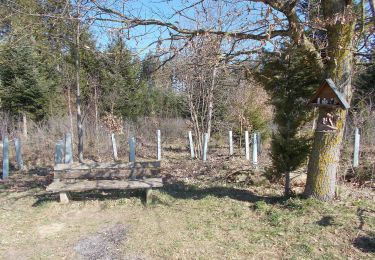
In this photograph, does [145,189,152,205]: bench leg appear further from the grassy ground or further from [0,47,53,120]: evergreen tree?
[0,47,53,120]: evergreen tree

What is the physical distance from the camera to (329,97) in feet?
16.8

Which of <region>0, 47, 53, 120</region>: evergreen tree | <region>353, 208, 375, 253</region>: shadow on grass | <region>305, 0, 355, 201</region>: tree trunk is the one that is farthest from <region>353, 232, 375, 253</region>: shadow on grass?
<region>0, 47, 53, 120</region>: evergreen tree

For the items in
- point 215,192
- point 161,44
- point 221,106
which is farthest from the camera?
point 221,106

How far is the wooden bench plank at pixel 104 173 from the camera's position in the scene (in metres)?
6.67

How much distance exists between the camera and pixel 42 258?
4.29m

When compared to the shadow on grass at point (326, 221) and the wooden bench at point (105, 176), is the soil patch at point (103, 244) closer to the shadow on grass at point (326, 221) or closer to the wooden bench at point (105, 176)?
the wooden bench at point (105, 176)

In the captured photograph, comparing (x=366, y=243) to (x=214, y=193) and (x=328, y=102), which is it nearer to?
(x=328, y=102)

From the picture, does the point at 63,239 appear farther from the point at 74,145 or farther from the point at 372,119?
the point at 372,119

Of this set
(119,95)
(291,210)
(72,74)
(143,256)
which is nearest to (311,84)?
(291,210)

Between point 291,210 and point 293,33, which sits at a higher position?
point 293,33

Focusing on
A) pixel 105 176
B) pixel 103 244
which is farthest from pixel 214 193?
pixel 103 244

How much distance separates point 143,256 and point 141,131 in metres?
12.8

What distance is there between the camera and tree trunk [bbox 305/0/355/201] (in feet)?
17.1

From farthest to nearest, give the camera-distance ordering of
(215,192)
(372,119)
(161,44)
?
(372,119)
(215,192)
(161,44)
